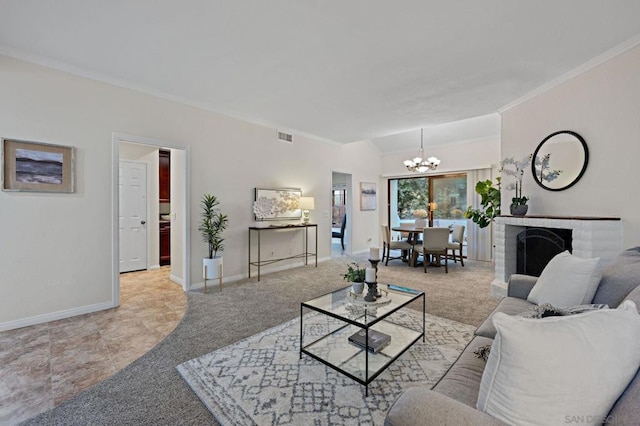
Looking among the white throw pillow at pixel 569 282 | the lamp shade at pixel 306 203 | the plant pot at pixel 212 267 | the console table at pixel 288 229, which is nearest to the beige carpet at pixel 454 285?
the white throw pillow at pixel 569 282

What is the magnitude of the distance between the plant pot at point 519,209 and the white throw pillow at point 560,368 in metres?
3.17

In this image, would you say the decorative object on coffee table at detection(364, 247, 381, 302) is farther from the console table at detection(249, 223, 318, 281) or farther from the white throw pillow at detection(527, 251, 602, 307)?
the console table at detection(249, 223, 318, 281)

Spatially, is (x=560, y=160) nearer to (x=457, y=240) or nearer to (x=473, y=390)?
(x=457, y=240)

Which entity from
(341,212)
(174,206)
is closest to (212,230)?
(174,206)

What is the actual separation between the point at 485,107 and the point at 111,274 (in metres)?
5.54

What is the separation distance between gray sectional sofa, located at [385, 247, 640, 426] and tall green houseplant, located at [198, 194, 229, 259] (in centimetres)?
353

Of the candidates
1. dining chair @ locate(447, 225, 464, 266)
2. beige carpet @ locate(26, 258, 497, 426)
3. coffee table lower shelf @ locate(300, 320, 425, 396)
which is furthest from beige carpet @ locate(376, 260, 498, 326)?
coffee table lower shelf @ locate(300, 320, 425, 396)

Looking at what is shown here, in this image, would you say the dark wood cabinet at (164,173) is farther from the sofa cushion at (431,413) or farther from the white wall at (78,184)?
the sofa cushion at (431,413)

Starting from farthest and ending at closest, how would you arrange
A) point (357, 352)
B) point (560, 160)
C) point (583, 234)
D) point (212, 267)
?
point (212, 267) < point (560, 160) < point (583, 234) < point (357, 352)

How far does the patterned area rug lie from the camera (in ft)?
5.43

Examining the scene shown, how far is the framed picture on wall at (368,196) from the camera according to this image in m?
7.51

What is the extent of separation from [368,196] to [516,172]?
4056 millimetres

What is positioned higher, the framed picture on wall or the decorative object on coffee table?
the framed picture on wall

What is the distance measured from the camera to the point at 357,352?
7.14 feet
